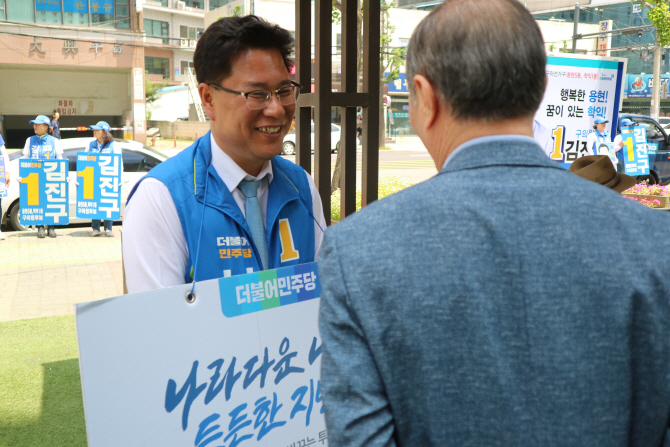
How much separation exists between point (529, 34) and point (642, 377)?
0.54 metres

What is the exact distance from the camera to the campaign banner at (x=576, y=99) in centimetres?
633

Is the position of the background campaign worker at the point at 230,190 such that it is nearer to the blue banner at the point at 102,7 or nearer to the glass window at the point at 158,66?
the blue banner at the point at 102,7

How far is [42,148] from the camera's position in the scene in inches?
344

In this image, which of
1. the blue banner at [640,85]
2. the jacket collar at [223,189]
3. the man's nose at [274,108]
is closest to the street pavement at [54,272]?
the jacket collar at [223,189]

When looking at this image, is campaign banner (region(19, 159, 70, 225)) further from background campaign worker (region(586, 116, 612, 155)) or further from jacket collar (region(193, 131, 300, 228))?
jacket collar (region(193, 131, 300, 228))

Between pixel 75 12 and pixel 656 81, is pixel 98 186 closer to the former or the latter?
pixel 75 12

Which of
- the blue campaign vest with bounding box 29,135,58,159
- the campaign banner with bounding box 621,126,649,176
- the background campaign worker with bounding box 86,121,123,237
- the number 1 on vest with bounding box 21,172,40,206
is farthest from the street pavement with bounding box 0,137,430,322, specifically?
the campaign banner with bounding box 621,126,649,176

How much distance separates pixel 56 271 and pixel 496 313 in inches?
267

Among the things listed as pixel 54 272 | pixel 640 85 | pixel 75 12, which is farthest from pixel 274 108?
pixel 640 85

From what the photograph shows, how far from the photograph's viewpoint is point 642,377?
37.2 inches

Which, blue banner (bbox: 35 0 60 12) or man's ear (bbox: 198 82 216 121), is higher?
blue banner (bbox: 35 0 60 12)

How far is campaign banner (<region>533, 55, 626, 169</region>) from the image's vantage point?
20.8 feet

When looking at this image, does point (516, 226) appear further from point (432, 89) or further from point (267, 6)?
point (267, 6)

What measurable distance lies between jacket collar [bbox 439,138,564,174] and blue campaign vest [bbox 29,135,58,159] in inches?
349
